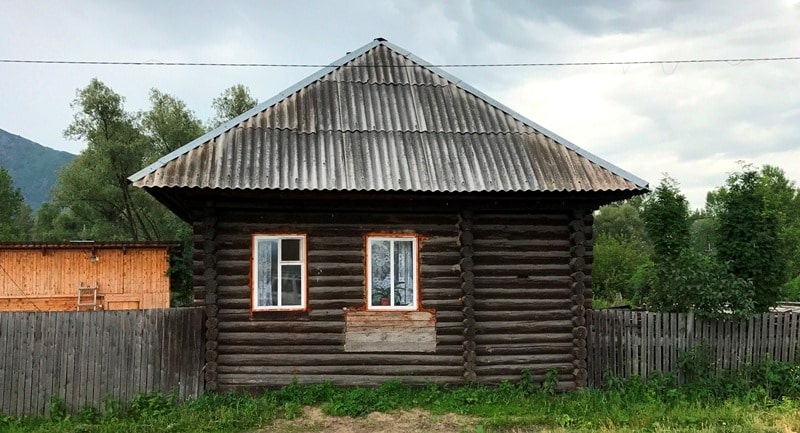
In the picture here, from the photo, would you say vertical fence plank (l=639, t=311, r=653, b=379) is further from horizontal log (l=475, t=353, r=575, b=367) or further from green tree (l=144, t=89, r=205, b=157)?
green tree (l=144, t=89, r=205, b=157)

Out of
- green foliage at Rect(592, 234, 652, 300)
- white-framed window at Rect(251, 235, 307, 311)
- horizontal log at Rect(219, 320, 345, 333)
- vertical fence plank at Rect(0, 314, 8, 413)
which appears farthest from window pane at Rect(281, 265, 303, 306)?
green foliage at Rect(592, 234, 652, 300)

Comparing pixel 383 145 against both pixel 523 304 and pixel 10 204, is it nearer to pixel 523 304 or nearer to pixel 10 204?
pixel 523 304

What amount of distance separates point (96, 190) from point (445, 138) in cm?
3048

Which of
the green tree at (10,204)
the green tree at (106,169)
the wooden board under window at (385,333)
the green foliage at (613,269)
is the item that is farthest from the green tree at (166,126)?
the wooden board under window at (385,333)

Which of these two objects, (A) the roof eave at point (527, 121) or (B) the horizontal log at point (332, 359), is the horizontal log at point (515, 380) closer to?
(B) the horizontal log at point (332, 359)

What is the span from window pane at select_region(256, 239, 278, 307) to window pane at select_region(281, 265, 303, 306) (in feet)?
0.39

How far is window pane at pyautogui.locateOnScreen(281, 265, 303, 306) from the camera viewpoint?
32.9 ft

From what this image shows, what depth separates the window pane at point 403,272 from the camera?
10.2 meters

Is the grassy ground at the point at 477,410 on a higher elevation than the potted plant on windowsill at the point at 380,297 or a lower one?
lower

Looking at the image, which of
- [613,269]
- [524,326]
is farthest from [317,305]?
[613,269]

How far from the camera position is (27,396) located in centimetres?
907

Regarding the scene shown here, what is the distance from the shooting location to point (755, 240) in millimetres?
10430

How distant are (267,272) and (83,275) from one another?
1185 centimetres

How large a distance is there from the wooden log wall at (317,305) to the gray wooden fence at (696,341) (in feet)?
9.75
